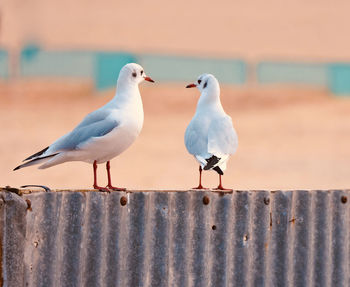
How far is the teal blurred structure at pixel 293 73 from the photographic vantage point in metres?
35.5

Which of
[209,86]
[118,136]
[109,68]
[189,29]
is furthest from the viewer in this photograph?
[189,29]

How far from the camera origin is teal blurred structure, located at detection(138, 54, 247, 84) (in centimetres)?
3603

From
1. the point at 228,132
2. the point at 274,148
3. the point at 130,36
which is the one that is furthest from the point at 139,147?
the point at 130,36

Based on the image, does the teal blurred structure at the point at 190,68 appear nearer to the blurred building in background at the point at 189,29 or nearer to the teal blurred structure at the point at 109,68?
the teal blurred structure at the point at 109,68

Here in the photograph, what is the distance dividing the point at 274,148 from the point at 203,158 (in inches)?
732

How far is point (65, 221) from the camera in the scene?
5.77 meters

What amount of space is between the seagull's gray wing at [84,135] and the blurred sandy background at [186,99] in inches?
483

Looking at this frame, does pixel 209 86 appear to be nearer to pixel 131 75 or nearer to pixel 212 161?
pixel 131 75

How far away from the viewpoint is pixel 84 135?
6.70m

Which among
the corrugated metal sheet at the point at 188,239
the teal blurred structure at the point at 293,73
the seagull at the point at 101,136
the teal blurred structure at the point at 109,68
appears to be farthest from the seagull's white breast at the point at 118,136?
the teal blurred structure at the point at 293,73

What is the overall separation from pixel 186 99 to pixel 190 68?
3965mm

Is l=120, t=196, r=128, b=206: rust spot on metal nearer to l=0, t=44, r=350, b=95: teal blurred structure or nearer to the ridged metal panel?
the ridged metal panel

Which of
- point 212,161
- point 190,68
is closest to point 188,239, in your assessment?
point 212,161

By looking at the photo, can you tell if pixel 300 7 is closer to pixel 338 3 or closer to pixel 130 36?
pixel 338 3
